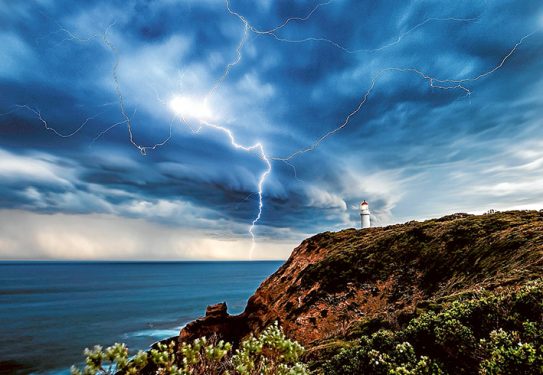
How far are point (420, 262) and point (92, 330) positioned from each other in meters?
72.4

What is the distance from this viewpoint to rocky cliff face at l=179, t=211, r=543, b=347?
1841 cm

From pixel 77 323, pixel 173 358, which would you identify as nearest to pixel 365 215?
pixel 173 358

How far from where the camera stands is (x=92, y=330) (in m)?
70.0

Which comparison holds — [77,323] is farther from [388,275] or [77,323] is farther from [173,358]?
[173,358]

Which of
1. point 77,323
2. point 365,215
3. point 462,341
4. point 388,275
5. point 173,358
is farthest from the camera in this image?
point 77,323

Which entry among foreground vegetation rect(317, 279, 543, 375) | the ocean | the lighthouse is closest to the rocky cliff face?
foreground vegetation rect(317, 279, 543, 375)

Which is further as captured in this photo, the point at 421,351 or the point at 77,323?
the point at 77,323

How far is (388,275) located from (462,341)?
2019cm

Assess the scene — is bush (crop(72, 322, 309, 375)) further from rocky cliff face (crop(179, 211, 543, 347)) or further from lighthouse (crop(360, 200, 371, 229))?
lighthouse (crop(360, 200, 371, 229))

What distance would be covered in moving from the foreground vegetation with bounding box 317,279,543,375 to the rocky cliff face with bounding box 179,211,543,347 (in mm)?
4625

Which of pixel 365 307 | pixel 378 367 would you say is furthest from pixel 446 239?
pixel 378 367

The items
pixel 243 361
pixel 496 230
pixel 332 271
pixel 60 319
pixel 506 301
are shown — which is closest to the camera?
pixel 243 361

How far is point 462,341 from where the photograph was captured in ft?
25.9

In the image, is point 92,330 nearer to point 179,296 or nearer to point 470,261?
point 179,296
